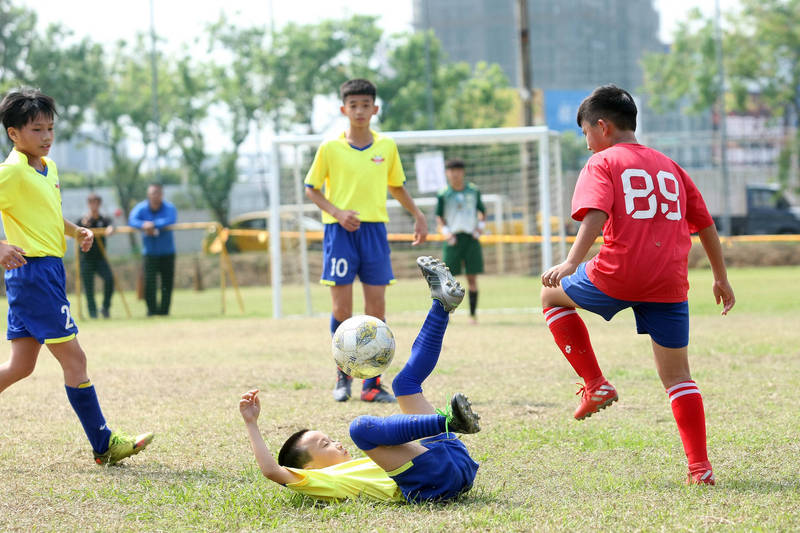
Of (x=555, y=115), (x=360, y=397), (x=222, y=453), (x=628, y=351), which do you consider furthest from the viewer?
(x=555, y=115)

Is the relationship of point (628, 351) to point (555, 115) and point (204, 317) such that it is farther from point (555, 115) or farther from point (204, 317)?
point (555, 115)

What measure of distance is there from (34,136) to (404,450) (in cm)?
232

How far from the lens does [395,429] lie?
140 inches

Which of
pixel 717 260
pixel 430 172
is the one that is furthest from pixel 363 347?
pixel 430 172

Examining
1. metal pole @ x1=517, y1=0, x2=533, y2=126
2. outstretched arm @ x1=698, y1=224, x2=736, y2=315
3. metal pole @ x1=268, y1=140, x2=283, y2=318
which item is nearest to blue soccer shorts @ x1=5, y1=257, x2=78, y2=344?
outstretched arm @ x1=698, y1=224, x2=736, y2=315

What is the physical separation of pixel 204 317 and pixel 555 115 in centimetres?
2977

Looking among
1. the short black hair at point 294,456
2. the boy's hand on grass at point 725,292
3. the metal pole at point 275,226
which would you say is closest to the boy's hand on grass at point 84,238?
the short black hair at point 294,456

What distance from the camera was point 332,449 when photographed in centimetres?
393

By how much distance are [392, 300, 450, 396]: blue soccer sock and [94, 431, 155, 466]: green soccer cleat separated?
1490mm

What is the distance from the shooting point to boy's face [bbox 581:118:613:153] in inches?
159

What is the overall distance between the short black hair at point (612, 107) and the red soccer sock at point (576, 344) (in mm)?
845

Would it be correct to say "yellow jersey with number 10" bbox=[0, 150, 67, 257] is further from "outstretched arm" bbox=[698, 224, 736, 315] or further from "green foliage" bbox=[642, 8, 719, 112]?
"green foliage" bbox=[642, 8, 719, 112]

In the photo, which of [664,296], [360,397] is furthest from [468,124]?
[664,296]

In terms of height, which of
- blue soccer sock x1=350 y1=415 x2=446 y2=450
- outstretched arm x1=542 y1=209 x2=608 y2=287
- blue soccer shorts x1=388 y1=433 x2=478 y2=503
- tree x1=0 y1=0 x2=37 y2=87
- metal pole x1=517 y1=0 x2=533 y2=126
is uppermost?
tree x1=0 y1=0 x2=37 y2=87
